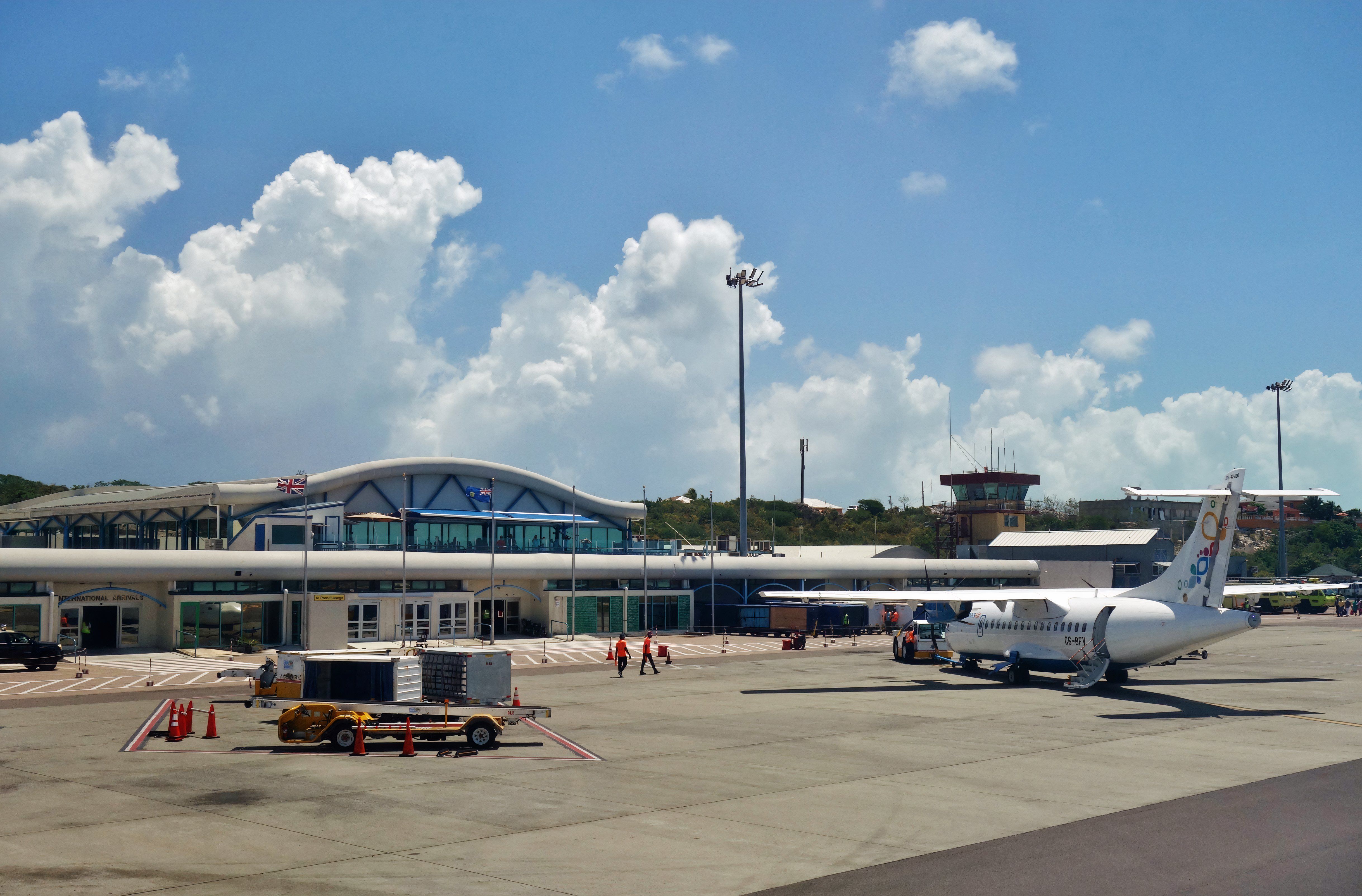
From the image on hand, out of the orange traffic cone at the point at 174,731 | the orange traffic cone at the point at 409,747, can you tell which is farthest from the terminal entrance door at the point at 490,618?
the orange traffic cone at the point at 409,747

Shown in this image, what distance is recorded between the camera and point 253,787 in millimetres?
22000

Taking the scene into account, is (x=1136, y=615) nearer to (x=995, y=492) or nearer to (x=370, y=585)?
(x=370, y=585)

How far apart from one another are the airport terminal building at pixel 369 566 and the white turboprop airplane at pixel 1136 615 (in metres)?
26.0

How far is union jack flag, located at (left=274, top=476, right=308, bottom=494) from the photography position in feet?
197

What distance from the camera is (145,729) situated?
30.3 meters

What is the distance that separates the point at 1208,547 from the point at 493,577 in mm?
41013

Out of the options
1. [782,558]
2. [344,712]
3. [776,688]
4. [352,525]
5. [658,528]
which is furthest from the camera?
[658,528]

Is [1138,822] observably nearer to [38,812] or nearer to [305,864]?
[305,864]

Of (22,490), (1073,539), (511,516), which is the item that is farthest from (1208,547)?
(22,490)

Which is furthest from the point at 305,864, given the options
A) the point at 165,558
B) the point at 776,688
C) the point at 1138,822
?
the point at 165,558

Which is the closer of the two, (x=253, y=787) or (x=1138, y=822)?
(x=1138, y=822)

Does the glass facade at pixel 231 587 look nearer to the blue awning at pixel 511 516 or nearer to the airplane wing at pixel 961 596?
the blue awning at pixel 511 516

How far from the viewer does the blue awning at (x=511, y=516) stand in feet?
244

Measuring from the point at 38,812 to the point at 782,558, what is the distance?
6338cm
